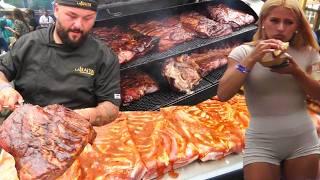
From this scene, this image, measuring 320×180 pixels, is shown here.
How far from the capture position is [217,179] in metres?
3.54

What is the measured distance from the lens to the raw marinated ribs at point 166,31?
4.79 m

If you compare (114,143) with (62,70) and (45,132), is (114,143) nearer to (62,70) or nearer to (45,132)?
Answer: (62,70)

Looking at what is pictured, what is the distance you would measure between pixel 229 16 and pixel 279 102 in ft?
9.86

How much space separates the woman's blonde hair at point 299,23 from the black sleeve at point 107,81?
4.37 ft

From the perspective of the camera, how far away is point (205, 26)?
511 cm

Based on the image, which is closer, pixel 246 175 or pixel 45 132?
pixel 45 132

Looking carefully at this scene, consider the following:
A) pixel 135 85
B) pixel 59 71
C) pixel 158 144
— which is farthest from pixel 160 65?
pixel 59 71

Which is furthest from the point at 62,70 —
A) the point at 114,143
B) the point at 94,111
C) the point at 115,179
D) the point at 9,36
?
the point at 9,36

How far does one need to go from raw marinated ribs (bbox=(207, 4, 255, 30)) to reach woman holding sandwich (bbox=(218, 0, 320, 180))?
8.40ft

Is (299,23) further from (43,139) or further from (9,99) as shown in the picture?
(9,99)

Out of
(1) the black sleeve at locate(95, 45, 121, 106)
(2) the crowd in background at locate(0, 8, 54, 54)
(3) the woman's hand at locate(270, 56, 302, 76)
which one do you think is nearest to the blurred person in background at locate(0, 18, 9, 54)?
(2) the crowd in background at locate(0, 8, 54, 54)

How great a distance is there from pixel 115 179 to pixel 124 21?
254 centimetres

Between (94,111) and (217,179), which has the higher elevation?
(94,111)

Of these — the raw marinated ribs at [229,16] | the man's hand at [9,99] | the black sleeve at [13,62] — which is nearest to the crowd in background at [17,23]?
the black sleeve at [13,62]
